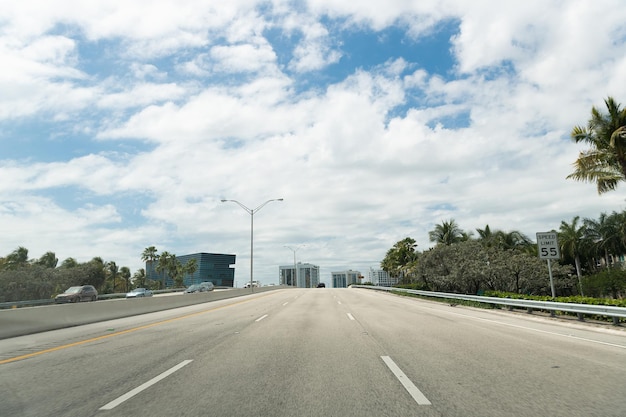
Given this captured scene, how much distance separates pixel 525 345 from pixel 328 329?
18.4 ft

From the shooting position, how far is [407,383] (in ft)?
20.4

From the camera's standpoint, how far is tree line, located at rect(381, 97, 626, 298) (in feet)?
69.7

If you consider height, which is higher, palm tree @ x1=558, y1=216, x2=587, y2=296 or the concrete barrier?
palm tree @ x1=558, y1=216, x2=587, y2=296

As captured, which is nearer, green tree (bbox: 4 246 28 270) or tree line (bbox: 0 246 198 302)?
tree line (bbox: 0 246 198 302)

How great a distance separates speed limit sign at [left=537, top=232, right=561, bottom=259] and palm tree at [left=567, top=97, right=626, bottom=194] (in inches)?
141

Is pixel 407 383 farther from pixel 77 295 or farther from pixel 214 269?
pixel 214 269

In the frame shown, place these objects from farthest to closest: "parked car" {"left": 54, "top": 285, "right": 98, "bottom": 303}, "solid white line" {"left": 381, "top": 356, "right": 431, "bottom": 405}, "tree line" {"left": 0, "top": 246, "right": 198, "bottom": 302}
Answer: "tree line" {"left": 0, "top": 246, "right": 198, "bottom": 302} → "parked car" {"left": 54, "top": 285, "right": 98, "bottom": 303} → "solid white line" {"left": 381, "top": 356, "right": 431, "bottom": 405}

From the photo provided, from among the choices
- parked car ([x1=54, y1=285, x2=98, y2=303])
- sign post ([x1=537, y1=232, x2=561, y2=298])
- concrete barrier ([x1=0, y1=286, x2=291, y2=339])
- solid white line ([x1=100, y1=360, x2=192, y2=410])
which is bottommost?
solid white line ([x1=100, y1=360, x2=192, y2=410])

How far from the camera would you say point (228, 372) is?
7.09m

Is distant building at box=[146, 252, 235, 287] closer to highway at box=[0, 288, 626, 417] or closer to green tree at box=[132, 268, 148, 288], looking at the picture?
green tree at box=[132, 268, 148, 288]

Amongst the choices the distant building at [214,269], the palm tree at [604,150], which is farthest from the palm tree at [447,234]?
the distant building at [214,269]

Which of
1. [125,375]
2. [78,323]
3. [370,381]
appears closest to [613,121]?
[370,381]

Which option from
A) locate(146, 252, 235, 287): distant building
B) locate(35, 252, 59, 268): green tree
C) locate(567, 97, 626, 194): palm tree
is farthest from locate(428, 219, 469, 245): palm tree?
locate(146, 252, 235, 287): distant building

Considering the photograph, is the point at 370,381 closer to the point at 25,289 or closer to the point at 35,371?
the point at 35,371
